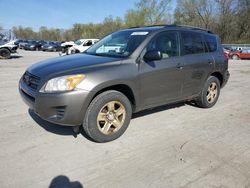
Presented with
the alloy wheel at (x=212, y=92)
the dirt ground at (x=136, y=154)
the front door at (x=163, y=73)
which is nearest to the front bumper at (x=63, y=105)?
the dirt ground at (x=136, y=154)

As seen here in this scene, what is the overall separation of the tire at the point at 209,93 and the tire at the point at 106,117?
2.25m

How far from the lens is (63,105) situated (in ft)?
11.1

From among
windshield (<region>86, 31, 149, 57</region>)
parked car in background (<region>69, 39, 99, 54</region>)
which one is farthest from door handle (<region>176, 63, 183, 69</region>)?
parked car in background (<region>69, 39, 99, 54</region>)

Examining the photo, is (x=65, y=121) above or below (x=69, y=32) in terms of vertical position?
below

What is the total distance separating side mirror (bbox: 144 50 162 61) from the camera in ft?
13.2

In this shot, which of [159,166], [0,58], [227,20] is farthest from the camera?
[227,20]

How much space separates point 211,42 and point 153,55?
7.82 feet

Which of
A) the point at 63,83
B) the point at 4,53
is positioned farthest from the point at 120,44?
the point at 4,53

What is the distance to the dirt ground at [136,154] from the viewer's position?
9.59 feet

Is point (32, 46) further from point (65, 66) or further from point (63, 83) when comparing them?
point (63, 83)

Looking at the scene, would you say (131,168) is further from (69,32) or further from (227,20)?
(69,32)

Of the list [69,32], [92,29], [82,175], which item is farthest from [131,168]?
[69,32]

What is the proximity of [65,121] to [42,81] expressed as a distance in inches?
26.1

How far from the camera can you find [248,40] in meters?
44.3
